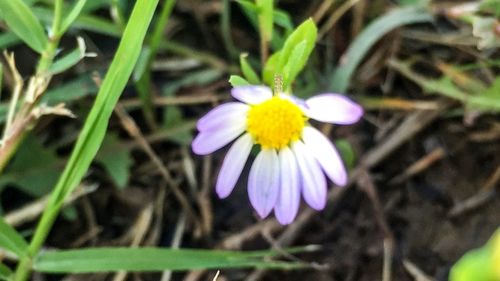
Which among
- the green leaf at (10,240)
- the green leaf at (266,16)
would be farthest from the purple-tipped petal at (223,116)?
the green leaf at (10,240)

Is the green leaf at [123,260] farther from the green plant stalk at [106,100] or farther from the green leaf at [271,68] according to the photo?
the green leaf at [271,68]

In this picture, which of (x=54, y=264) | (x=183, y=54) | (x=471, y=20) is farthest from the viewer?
(x=183, y=54)

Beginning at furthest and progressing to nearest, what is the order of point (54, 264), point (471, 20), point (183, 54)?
1. point (183, 54)
2. point (471, 20)
3. point (54, 264)

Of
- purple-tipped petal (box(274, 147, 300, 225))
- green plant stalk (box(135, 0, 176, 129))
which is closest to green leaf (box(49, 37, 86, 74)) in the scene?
green plant stalk (box(135, 0, 176, 129))

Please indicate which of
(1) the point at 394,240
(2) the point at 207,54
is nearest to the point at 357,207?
(1) the point at 394,240

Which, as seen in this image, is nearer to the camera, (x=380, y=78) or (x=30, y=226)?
(x=30, y=226)

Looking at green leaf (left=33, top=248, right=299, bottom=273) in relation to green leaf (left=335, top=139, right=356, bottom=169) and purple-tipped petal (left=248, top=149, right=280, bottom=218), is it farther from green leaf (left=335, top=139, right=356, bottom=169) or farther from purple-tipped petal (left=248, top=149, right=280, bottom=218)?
green leaf (left=335, top=139, right=356, bottom=169)

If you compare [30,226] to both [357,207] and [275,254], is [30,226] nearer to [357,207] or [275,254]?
[275,254]

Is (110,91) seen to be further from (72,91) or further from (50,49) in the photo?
(72,91)
